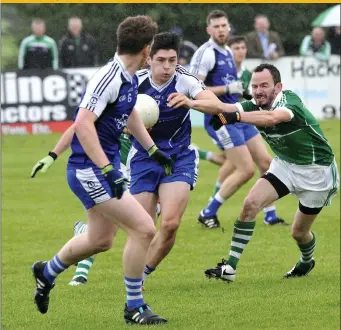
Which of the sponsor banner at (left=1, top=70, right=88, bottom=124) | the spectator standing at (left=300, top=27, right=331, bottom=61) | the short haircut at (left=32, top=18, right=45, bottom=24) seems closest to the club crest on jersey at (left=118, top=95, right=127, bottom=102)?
the sponsor banner at (left=1, top=70, right=88, bottom=124)

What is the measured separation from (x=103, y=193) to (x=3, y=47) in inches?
691

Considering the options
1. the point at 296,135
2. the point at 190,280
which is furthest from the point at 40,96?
the point at 296,135

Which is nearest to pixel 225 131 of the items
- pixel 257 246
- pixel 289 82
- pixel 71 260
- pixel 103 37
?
pixel 257 246

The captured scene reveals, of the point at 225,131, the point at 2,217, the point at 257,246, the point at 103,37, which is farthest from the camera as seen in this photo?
the point at 103,37

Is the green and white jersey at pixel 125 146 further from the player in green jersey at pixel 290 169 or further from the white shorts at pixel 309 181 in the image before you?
the white shorts at pixel 309 181

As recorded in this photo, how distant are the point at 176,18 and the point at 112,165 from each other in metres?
13.3

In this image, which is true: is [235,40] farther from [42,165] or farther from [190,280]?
[42,165]

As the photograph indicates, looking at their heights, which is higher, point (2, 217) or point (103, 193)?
point (103, 193)

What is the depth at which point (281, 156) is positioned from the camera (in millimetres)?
9367

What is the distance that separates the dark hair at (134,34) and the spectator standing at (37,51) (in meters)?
15.3

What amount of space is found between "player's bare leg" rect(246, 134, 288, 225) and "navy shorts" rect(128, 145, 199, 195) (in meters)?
3.75

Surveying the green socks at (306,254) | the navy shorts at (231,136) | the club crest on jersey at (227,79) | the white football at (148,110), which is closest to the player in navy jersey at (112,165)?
the white football at (148,110)

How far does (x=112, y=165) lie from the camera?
24.8 ft

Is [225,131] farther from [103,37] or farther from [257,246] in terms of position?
[103,37]
